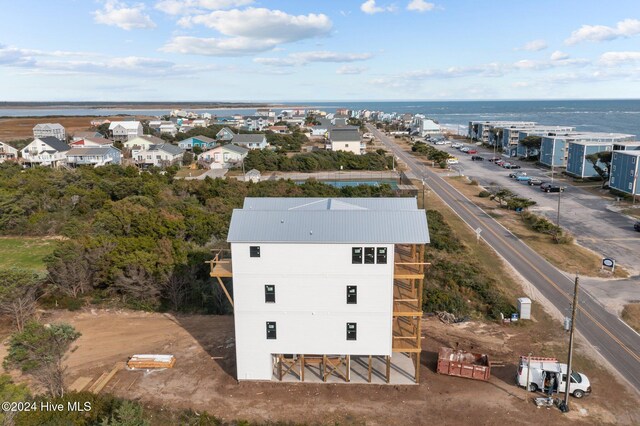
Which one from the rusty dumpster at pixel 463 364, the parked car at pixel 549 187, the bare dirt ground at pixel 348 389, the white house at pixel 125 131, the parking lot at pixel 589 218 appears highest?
the white house at pixel 125 131

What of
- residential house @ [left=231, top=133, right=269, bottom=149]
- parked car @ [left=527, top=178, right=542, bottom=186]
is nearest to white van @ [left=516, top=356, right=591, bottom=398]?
parked car @ [left=527, top=178, right=542, bottom=186]

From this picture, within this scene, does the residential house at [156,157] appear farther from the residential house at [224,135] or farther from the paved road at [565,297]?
the paved road at [565,297]

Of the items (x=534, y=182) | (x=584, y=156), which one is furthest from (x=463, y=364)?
(x=584, y=156)

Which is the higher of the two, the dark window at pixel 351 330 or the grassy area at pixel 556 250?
the dark window at pixel 351 330

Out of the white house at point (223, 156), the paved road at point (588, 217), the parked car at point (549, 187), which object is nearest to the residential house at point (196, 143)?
the white house at point (223, 156)

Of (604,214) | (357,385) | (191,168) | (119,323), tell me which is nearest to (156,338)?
(119,323)

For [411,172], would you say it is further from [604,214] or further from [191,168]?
[191,168]
